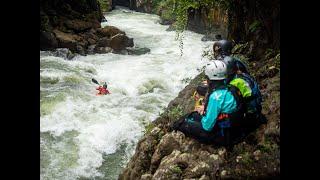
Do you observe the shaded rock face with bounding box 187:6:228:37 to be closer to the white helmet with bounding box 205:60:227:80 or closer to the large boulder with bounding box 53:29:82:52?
the large boulder with bounding box 53:29:82:52

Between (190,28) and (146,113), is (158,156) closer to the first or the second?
(146,113)

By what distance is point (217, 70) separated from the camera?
432 centimetres

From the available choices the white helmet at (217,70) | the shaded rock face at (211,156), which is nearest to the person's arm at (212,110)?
the white helmet at (217,70)

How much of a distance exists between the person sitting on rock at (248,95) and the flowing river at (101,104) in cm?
212

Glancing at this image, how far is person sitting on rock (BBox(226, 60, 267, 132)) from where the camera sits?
4410mm

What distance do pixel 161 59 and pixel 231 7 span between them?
925 centimetres

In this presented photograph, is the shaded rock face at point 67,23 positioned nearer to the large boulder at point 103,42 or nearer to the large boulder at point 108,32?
the large boulder at point 103,42

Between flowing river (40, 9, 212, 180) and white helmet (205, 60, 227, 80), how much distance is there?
2208 millimetres

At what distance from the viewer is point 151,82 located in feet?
45.5

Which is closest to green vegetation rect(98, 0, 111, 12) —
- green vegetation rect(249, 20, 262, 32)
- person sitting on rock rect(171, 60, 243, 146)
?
green vegetation rect(249, 20, 262, 32)

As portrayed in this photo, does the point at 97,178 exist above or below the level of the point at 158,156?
below

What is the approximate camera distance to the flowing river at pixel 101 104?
27.5 ft
